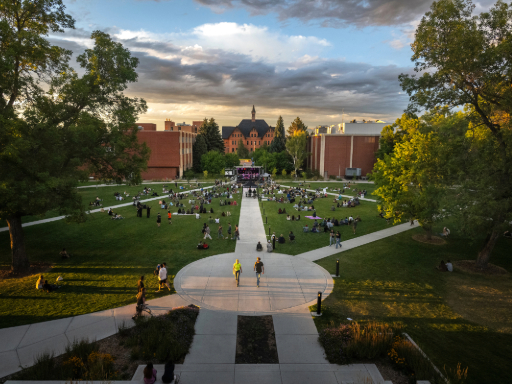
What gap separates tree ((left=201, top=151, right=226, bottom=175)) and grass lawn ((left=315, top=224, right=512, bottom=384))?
52.2 metres

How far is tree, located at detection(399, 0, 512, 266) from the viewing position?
12.8 metres

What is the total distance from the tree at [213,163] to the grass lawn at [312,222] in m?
33.3

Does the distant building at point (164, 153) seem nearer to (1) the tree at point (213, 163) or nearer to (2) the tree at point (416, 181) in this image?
(1) the tree at point (213, 163)

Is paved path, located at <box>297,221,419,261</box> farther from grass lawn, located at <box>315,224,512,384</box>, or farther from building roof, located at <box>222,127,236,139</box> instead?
building roof, located at <box>222,127,236,139</box>

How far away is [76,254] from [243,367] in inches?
568

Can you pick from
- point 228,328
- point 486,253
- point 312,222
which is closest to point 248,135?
point 312,222

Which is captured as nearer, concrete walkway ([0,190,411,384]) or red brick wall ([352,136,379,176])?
concrete walkway ([0,190,411,384])

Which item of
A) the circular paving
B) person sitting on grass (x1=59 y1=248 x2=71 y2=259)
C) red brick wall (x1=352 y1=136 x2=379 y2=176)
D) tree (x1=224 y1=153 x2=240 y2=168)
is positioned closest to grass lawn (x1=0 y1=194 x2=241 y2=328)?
person sitting on grass (x1=59 y1=248 x2=71 y2=259)

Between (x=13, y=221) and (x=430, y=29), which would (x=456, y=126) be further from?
(x=13, y=221)

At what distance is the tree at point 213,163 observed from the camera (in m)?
68.2

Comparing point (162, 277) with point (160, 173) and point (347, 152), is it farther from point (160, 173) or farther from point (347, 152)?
point (347, 152)

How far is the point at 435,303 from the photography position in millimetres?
12664

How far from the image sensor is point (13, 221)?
591 inches

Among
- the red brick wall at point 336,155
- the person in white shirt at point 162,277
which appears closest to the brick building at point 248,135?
the red brick wall at point 336,155
